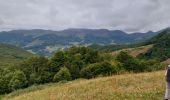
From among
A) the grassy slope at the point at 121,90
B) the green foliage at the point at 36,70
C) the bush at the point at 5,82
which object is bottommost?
the bush at the point at 5,82

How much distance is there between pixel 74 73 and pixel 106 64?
15.6 metres

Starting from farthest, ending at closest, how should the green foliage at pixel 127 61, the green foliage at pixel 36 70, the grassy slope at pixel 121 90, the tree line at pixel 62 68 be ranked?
the green foliage at pixel 127 61, the green foliage at pixel 36 70, the tree line at pixel 62 68, the grassy slope at pixel 121 90

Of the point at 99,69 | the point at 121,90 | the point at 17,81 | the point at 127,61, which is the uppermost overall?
the point at 121,90

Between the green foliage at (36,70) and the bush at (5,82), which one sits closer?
the green foliage at (36,70)

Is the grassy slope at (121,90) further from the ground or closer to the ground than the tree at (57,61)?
further from the ground

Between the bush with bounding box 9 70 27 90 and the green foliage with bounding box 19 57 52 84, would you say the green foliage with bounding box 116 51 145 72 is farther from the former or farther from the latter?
the bush with bounding box 9 70 27 90

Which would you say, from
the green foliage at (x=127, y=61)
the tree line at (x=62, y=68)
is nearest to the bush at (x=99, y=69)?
the tree line at (x=62, y=68)

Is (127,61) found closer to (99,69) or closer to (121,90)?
(99,69)

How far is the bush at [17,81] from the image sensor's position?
89188mm

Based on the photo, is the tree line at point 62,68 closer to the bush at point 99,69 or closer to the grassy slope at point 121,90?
the bush at point 99,69

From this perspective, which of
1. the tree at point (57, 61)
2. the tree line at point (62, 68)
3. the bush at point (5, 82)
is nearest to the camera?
the tree line at point (62, 68)

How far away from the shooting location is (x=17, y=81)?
89.8m

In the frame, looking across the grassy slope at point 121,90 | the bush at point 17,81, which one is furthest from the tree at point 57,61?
the grassy slope at point 121,90

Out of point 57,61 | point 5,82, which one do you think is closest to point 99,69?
point 57,61
